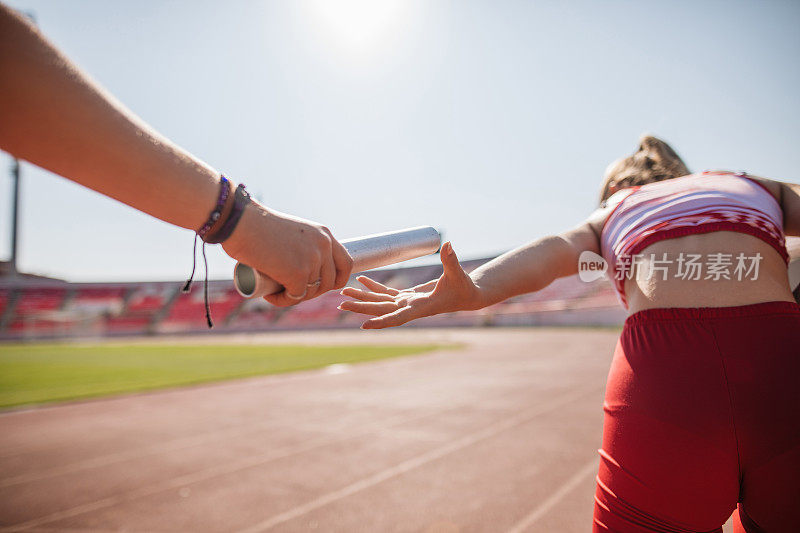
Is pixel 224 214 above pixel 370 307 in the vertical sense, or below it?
above

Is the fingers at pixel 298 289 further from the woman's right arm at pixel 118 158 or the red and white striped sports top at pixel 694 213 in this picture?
the red and white striped sports top at pixel 694 213

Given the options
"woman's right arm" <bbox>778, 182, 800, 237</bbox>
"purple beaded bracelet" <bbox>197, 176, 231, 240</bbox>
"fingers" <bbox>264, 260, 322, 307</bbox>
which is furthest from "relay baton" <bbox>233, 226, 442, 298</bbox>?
"woman's right arm" <bbox>778, 182, 800, 237</bbox>

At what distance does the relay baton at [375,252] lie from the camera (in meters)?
1.34

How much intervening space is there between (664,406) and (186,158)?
1.43 metres

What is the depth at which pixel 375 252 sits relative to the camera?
154 centimetres

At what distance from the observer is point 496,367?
547 inches

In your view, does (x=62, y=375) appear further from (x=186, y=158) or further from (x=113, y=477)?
(x=186, y=158)


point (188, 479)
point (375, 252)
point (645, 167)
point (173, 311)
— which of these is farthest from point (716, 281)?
point (173, 311)

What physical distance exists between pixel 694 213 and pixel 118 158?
1568 millimetres

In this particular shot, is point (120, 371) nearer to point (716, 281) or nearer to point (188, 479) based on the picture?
point (188, 479)

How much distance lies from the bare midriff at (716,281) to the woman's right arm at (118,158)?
0.93 meters

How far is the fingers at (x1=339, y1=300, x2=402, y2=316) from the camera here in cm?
145

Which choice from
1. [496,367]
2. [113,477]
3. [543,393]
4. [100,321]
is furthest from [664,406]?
[100,321]

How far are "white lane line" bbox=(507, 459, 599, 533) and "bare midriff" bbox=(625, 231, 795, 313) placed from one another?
9.70ft
